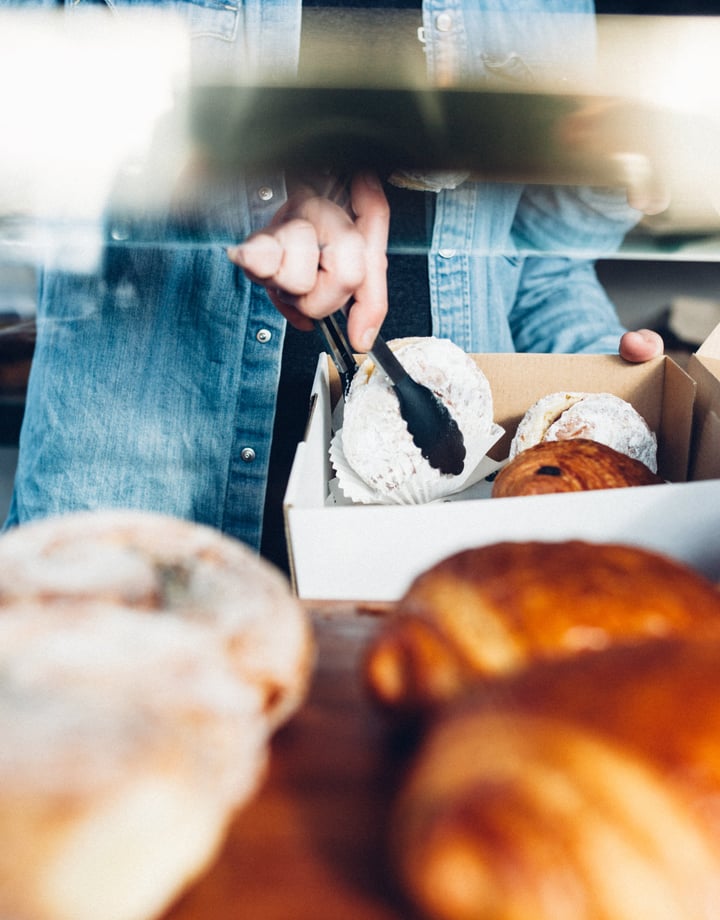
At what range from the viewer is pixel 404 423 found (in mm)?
883

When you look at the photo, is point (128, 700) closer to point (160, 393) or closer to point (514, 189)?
point (514, 189)

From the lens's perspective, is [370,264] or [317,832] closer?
[317,832]

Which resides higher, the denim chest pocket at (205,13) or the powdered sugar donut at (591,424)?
the denim chest pocket at (205,13)

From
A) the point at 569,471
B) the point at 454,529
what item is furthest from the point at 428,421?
the point at 454,529

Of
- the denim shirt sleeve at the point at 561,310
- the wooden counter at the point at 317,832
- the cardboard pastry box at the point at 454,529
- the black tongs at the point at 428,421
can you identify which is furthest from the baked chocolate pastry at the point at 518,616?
the denim shirt sleeve at the point at 561,310

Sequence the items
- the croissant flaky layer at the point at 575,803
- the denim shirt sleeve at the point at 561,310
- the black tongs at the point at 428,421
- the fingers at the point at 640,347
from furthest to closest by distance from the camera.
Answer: the denim shirt sleeve at the point at 561,310, the fingers at the point at 640,347, the black tongs at the point at 428,421, the croissant flaky layer at the point at 575,803

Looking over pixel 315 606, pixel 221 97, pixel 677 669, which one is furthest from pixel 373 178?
pixel 677 669

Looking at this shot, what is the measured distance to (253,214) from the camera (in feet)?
2.45

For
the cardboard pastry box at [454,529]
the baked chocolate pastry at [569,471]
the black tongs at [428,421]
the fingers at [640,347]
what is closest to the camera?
the cardboard pastry box at [454,529]

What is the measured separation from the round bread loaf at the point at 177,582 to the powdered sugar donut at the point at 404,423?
0.53 meters

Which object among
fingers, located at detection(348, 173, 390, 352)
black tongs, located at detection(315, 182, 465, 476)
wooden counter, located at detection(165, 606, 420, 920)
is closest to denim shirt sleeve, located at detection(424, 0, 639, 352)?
fingers, located at detection(348, 173, 390, 352)

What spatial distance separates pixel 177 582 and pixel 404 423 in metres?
0.58

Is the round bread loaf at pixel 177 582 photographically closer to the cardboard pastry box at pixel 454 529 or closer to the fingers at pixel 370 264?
the cardboard pastry box at pixel 454 529

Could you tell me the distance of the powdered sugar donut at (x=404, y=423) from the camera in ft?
2.89
